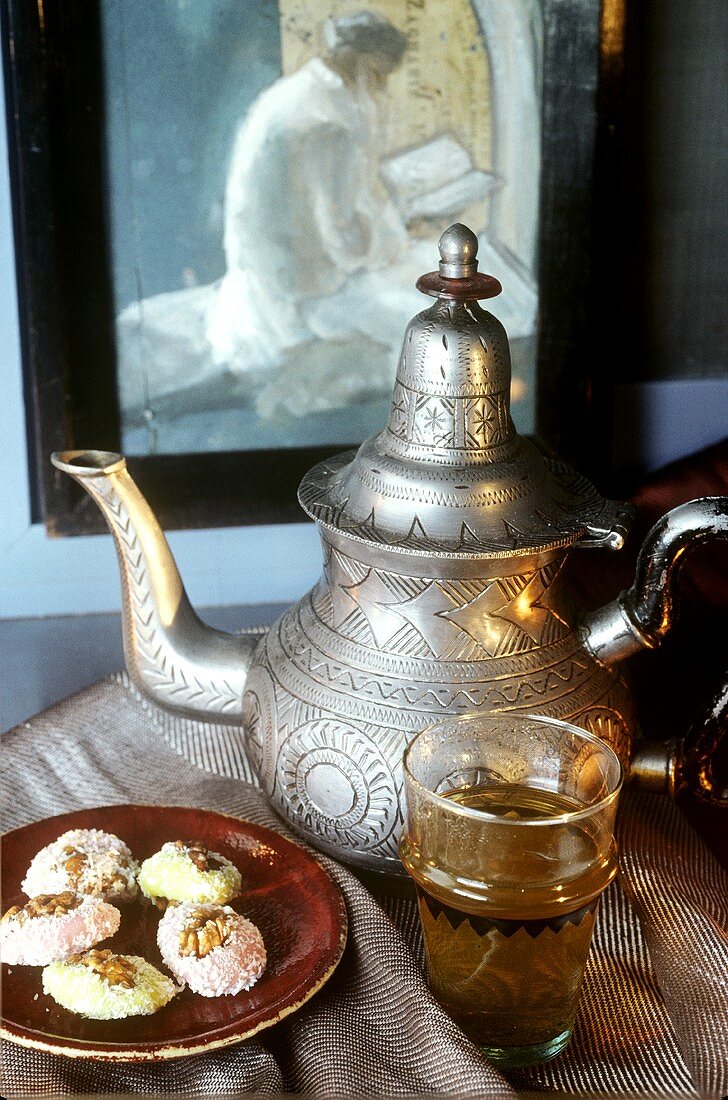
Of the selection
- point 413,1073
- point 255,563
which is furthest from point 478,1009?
point 255,563

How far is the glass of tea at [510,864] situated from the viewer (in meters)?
0.53

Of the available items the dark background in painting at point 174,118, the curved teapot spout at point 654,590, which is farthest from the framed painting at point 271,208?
the curved teapot spout at point 654,590

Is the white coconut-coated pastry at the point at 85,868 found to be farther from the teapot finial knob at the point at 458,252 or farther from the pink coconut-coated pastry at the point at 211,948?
the teapot finial knob at the point at 458,252

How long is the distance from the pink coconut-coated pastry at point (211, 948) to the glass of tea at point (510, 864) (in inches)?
3.3

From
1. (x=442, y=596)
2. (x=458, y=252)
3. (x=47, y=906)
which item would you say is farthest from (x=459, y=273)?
(x=47, y=906)

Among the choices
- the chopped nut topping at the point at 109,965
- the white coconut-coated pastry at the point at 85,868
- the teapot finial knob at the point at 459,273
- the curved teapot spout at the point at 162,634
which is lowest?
the chopped nut topping at the point at 109,965

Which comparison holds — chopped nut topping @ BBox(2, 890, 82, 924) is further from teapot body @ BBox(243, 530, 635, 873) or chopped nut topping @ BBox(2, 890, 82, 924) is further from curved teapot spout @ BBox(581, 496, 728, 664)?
curved teapot spout @ BBox(581, 496, 728, 664)

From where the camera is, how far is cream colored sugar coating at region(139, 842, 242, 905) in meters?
0.61

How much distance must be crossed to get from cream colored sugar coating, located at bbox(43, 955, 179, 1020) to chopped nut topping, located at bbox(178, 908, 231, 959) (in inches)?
0.8

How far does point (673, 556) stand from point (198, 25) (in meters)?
0.53

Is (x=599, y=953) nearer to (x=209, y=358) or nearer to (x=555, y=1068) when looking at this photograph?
(x=555, y=1068)

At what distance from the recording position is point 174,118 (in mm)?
883

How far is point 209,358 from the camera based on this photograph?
37.0 inches

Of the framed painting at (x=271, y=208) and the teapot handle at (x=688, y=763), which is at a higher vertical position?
the framed painting at (x=271, y=208)
